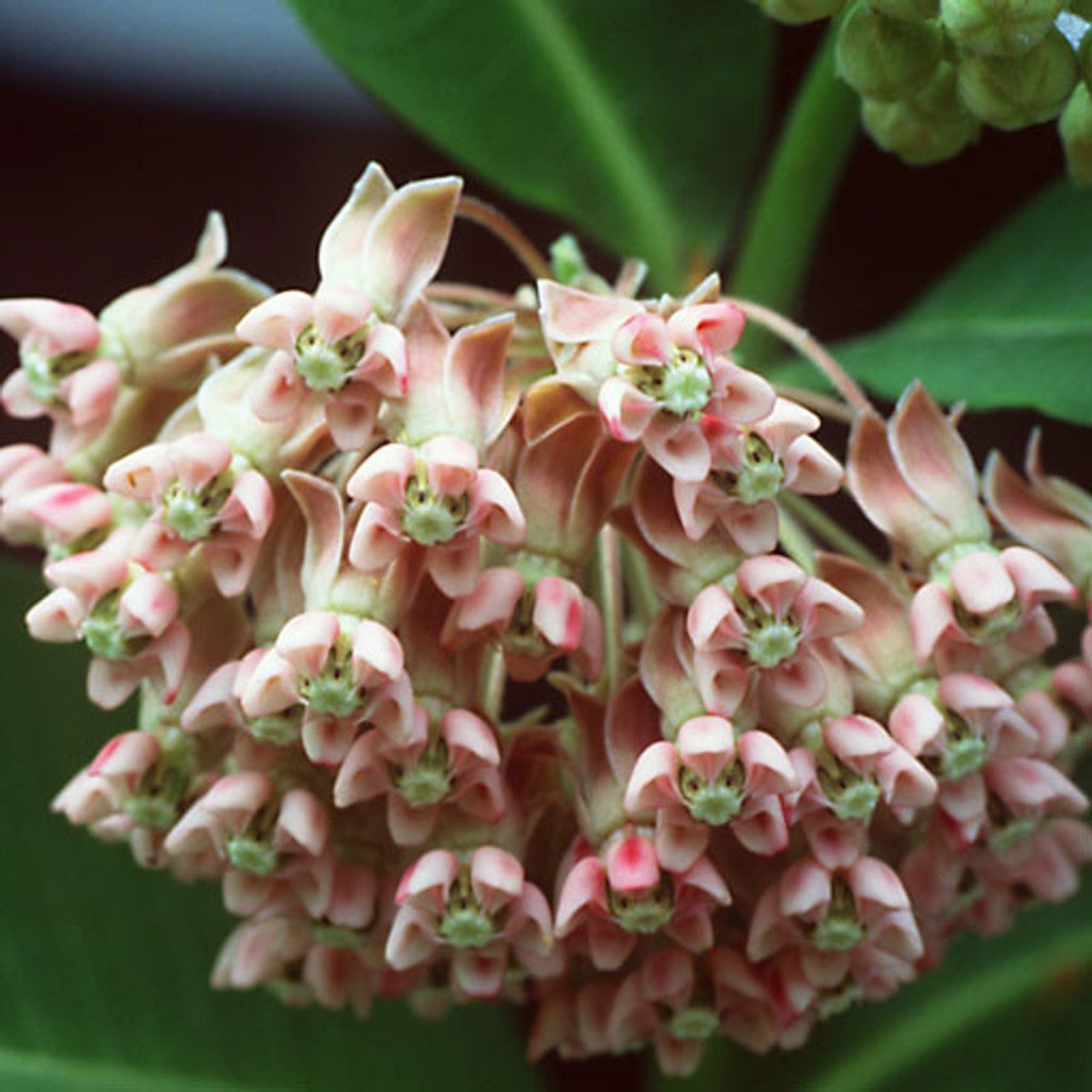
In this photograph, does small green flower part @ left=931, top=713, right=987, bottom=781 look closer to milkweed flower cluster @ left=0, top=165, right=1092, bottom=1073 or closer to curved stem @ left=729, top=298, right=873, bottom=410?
milkweed flower cluster @ left=0, top=165, right=1092, bottom=1073

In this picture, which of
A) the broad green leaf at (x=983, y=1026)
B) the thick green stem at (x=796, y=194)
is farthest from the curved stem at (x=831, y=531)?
the broad green leaf at (x=983, y=1026)

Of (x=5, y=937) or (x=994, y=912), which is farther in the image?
(x=5, y=937)

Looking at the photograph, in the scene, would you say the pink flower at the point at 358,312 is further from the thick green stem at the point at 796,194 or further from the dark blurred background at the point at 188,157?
the dark blurred background at the point at 188,157

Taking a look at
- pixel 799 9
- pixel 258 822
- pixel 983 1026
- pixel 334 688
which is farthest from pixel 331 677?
pixel 983 1026

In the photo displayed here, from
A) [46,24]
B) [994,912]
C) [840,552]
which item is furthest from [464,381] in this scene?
[46,24]

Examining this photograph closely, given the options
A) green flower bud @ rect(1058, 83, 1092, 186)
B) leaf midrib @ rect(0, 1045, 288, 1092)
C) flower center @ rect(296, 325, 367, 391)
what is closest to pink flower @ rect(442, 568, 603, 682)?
flower center @ rect(296, 325, 367, 391)

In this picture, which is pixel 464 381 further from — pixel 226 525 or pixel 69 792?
pixel 69 792

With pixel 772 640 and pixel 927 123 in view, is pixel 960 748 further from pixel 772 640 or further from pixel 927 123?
pixel 927 123
